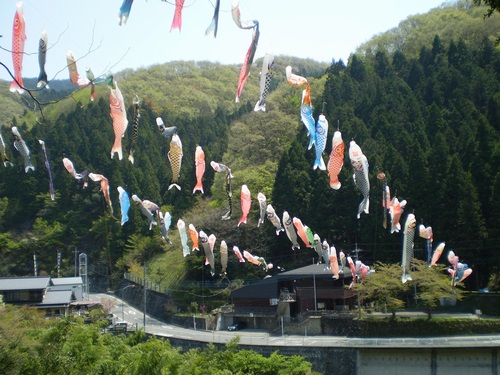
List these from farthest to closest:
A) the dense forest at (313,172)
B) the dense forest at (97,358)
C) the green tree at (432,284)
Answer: the dense forest at (313,172), the green tree at (432,284), the dense forest at (97,358)

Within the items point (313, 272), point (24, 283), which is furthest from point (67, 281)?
point (313, 272)

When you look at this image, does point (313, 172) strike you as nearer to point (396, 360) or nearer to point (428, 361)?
point (396, 360)

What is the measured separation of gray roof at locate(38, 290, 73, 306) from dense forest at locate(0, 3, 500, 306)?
523 centimetres

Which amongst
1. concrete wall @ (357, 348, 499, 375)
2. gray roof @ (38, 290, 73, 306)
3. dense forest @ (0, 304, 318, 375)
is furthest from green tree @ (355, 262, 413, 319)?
gray roof @ (38, 290, 73, 306)

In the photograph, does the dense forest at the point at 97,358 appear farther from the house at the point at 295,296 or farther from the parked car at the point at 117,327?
the parked car at the point at 117,327

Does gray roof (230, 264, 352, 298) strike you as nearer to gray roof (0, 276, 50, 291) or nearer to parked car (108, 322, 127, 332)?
parked car (108, 322, 127, 332)

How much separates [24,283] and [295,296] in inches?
667

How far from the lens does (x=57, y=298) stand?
3553cm

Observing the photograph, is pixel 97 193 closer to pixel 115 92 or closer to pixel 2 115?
pixel 2 115

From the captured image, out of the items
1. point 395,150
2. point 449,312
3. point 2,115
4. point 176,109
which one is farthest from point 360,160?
point 2,115

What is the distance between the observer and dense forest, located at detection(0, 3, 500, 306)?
28.3 metres

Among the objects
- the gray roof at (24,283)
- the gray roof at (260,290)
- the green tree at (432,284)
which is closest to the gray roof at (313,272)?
the gray roof at (260,290)

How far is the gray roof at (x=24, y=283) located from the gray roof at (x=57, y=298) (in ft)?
1.95

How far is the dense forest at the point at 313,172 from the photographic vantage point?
92.8 ft
